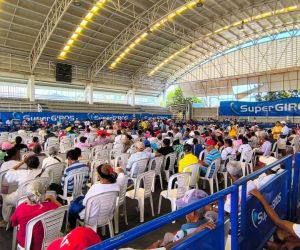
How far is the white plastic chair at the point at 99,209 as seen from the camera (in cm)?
312

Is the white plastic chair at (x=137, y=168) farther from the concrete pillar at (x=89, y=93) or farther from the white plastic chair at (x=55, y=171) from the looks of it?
the concrete pillar at (x=89, y=93)

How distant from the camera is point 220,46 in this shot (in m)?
31.8

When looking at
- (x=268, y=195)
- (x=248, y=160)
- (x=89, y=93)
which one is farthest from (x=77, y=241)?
(x=89, y=93)

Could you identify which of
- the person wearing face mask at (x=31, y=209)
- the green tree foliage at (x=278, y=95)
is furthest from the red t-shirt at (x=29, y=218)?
the green tree foliage at (x=278, y=95)

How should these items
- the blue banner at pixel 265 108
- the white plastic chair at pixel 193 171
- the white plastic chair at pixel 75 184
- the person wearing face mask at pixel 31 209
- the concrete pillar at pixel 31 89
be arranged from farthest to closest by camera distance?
the concrete pillar at pixel 31 89, the blue banner at pixel 265 108, the white plastic chair at pixel 193 171, the white plastic chair at pixel 75 184, the person wearing face mask at pixel 31 209

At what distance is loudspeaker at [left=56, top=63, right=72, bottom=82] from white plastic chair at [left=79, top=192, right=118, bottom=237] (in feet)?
79.1

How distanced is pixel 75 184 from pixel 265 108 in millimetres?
13691

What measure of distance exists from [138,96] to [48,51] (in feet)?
50.1

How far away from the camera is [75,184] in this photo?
4.12 metres

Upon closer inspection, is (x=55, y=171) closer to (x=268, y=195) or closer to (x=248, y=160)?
(x=268, y=195)

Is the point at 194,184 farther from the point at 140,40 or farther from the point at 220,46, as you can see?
the point at 220,46

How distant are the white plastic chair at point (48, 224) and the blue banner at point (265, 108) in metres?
14.5

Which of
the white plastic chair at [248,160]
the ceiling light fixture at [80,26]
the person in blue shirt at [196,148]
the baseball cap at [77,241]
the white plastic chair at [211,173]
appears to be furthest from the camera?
the ceiling light fixture at [80,26]

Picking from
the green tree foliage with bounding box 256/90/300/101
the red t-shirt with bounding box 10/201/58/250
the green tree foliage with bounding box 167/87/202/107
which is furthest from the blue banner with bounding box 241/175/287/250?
the green tree foliage with bounding box 167/87/202/107
